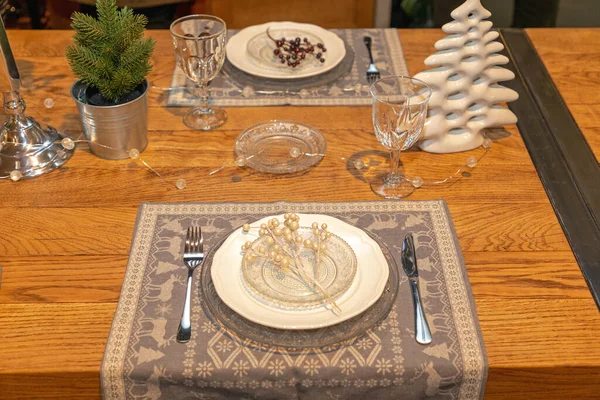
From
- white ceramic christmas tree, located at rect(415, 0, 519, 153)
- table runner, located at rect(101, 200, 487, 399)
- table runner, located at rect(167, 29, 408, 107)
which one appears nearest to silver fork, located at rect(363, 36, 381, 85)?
table runner, located at rect(167, 29, 408, 107)

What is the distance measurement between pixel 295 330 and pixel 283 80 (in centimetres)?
68

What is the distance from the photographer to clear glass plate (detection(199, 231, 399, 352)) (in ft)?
2.84

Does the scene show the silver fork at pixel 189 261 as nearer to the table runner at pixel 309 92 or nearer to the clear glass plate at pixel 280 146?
the clear glass plate at pixel 280 146

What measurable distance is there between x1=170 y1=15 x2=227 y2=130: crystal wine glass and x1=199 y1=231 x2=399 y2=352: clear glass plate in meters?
0.49

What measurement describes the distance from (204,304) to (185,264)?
0.08 m

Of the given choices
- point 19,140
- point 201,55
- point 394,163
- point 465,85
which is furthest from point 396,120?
point 19,140

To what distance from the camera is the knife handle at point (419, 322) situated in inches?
34.3

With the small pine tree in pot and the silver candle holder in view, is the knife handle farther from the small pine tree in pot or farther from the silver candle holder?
the silver candle holder

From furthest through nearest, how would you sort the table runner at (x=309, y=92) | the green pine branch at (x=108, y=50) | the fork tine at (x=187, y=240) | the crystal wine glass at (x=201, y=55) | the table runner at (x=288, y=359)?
1. the table runner at (x=309, y=92)
2. the crystal wine glass at (x=201, y=55)
3. the green pine branch at (x=108, y=50)
4. the fork tine at (x=187, y=240)
5. the table runner at (x=288, y=359)

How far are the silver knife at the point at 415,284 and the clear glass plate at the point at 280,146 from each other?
0.89ft

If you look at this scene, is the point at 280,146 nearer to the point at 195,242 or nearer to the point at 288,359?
the point at 195,242

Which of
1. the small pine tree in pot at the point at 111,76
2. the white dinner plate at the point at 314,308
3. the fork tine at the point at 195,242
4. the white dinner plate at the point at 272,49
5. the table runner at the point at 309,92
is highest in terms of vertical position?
the small pine tree in pot at the point at 111,76

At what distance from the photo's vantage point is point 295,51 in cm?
145

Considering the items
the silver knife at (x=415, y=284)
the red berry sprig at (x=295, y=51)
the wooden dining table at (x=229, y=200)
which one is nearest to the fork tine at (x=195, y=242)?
the wooden dining table at (x=229, y=200)
